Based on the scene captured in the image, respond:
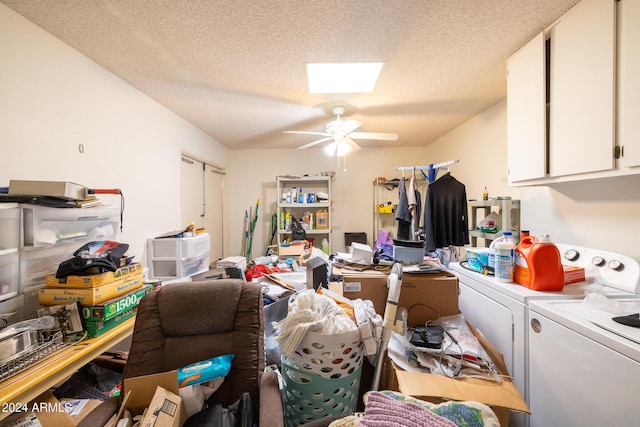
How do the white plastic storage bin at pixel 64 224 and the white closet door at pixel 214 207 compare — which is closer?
the white plastic storage bin at pixel 64 224

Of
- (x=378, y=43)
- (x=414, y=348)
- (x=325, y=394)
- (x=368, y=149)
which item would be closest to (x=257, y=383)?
(x=325, y=394)

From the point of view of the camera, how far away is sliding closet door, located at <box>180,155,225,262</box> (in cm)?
304

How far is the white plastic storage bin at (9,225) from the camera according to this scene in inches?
42.2

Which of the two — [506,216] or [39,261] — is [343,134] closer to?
[506,216]

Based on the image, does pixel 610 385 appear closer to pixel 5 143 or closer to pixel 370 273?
pixel 370 273

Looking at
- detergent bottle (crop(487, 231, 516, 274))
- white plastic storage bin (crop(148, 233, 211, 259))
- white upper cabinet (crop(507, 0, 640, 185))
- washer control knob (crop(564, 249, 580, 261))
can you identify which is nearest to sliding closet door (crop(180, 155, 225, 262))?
white plastic storage bin (crop(148, 233, 211, 259))

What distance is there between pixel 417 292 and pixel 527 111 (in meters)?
1.42

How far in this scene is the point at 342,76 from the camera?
199 centimetres

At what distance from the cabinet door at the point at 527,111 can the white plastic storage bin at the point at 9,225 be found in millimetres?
2856

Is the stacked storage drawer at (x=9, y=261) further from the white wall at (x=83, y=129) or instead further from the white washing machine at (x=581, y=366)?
the white washing machine at (x=581, y=366)

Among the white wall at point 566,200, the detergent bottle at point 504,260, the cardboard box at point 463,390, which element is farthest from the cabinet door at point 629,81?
the cardboard box at point 463,390

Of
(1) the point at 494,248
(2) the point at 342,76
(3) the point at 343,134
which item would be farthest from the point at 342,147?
(1) the point at 494,248

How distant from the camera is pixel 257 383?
107 centimetres

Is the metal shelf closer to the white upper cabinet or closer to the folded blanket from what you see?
the white upper cabinet
